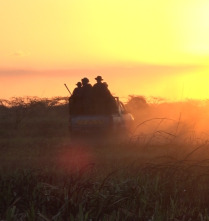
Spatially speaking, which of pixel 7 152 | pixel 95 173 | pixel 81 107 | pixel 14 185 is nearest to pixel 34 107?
pixel 81 107

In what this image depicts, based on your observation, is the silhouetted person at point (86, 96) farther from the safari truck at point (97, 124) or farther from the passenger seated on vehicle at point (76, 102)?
the safari truck at point (97, 124)

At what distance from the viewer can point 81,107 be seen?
21.3 meters

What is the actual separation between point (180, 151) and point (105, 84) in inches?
277

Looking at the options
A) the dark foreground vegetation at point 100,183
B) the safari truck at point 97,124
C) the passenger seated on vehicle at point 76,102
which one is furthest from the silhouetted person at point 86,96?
the dark foreground vegetation at point 100,183

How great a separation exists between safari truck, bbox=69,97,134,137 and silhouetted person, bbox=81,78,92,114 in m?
0.43

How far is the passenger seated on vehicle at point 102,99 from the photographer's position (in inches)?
827

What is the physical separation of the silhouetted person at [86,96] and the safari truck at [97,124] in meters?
0.43

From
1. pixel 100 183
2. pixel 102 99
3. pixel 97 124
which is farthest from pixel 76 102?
pixel 100 183

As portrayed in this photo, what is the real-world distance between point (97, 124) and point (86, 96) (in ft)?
4.56

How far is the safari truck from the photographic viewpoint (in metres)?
20.0

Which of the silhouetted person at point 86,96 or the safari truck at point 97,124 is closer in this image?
the safari truck at point 97,124

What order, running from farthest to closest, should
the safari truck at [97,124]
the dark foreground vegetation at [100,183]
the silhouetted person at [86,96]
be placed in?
the silhouetted person at [86,96] → the safari truck at [97,124] → the dark foreground vegetation at [100,183]

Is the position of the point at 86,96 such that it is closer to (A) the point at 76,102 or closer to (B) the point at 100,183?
(A) the point at 76,102

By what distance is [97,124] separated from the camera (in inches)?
800
